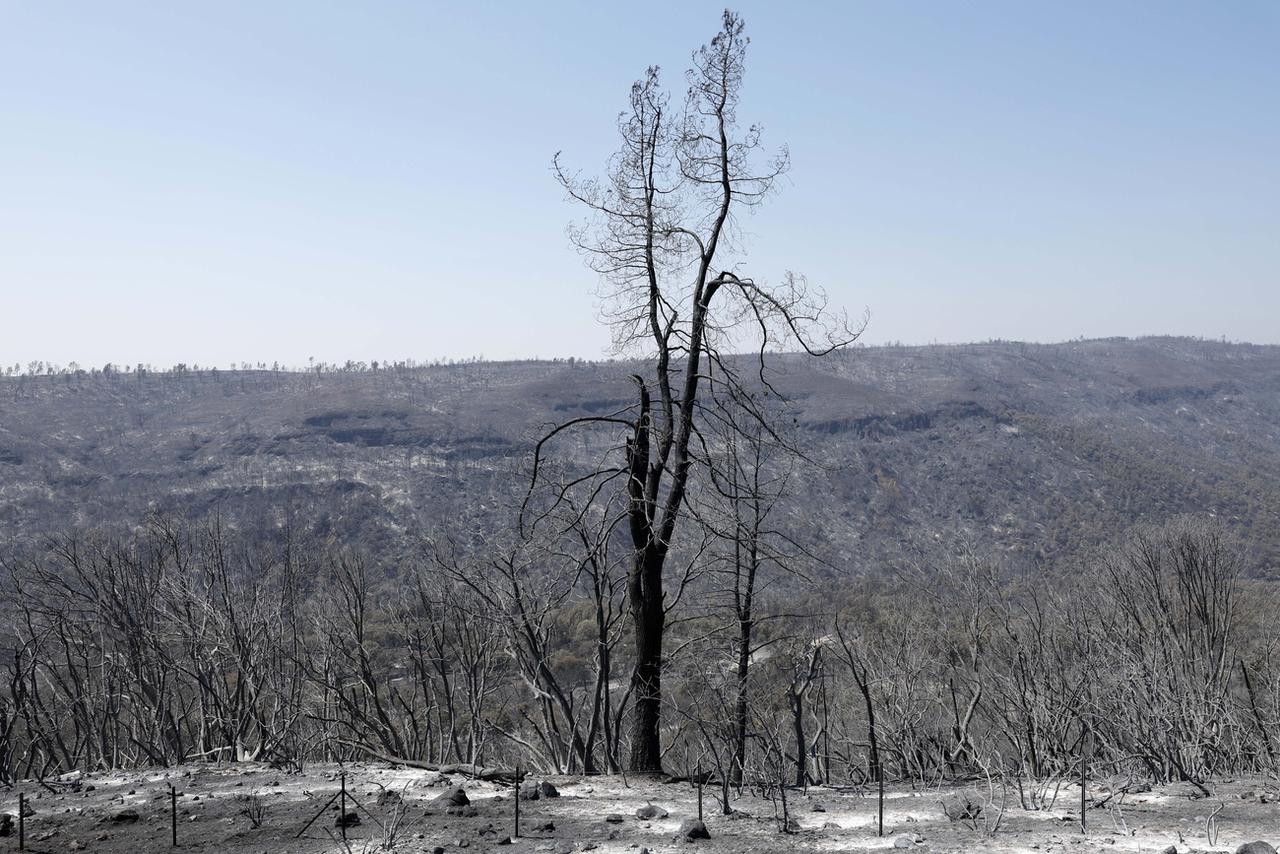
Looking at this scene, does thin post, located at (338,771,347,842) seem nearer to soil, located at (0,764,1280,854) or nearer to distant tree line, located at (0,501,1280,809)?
soil, located at (0,764,1280,854)

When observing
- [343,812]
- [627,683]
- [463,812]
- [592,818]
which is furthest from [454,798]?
[627,683]

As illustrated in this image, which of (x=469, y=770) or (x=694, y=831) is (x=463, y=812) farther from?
(x=694, y=831)

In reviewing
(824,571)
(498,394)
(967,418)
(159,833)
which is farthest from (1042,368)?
(159,833)

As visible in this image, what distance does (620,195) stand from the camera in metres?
9.78

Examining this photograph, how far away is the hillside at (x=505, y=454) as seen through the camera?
91.4m

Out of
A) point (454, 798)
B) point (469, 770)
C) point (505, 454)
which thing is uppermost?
point (454, 798)

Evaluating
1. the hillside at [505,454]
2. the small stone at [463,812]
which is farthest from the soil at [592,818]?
the hillside at [505,454]

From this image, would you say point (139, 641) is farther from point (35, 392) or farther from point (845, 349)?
point (35, 392)

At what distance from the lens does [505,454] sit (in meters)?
68.6

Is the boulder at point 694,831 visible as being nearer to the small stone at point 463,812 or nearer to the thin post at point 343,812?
the small stone at point 463,812

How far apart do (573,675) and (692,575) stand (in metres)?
31.9

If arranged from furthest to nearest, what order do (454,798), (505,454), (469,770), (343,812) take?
(505,454) < (469,770) < (454,798) < (343,812)

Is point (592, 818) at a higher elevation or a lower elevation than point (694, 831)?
lower

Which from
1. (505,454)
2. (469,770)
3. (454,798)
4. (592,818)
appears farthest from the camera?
(505,454)
